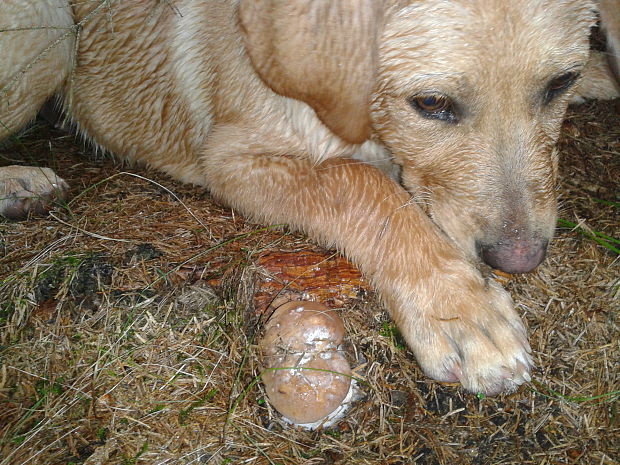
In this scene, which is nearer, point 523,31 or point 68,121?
point 523,31

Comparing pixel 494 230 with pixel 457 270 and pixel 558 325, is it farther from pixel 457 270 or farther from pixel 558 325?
pixel 558 325

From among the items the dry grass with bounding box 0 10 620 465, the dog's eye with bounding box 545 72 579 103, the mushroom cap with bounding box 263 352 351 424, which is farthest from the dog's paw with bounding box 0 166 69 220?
the dog's eye with bounding box 545 72 579 103

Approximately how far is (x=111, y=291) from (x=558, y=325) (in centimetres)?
191

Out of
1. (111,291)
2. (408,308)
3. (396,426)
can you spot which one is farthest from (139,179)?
(396,426)

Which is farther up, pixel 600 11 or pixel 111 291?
pixel 600 11

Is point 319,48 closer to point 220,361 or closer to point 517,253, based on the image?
point 517,253

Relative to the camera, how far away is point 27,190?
279cm

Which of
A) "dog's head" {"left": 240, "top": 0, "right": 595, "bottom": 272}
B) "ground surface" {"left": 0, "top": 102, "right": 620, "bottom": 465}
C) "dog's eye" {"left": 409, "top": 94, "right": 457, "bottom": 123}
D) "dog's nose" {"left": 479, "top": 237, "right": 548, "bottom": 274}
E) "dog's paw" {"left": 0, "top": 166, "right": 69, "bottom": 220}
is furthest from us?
"dog's paw" {"left": 0, "top": 166, "right": 69, "bottom": 220}

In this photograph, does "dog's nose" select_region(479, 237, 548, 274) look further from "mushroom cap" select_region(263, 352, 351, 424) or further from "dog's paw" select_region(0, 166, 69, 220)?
"dog's paw" select_region(0, 166, 69, 220)

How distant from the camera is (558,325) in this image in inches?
93.0

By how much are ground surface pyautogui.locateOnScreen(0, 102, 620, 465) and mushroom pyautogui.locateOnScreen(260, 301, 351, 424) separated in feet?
0.36

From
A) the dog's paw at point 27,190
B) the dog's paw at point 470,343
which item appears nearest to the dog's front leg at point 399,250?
the dog's paw at point 470,343

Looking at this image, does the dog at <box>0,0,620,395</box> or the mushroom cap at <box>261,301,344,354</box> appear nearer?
the dog at <box>0,0,620,395</box>

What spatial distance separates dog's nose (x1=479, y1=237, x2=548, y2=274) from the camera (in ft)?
6.43
